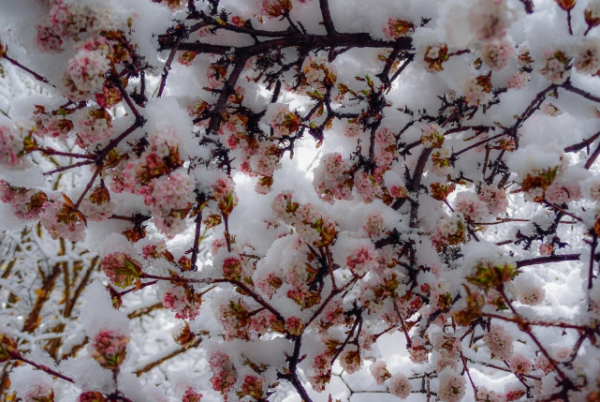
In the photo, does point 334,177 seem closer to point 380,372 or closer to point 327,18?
point 327,18

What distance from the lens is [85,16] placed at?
111 cm

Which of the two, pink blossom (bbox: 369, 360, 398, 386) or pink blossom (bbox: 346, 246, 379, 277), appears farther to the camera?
pink blossom (bbox: 369, 360, 398, 386)

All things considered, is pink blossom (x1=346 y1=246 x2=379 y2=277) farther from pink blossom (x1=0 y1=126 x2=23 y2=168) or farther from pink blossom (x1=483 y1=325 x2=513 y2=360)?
pink blossom (x1=0 y1=126 x2=23 y2=168)

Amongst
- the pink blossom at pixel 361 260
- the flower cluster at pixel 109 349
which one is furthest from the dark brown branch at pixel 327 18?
the flower cluster at pixel 109 349

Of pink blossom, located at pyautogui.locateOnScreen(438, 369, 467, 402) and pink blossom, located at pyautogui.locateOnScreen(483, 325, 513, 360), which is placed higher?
pink blossom, located at pyautogui.locateOnScreen(483, 325, 513, 360)

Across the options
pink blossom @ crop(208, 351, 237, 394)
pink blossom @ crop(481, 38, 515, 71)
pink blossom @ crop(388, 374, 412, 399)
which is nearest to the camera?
pink blossom @ crop(481, 38, 515, 71)

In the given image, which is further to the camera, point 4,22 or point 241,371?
point 241,371

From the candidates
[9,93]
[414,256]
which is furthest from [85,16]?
[9,93]

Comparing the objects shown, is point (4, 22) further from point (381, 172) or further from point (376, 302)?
point (376, 302)

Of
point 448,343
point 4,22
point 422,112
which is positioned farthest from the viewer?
point 422,112

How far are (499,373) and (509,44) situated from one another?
8.75 ft

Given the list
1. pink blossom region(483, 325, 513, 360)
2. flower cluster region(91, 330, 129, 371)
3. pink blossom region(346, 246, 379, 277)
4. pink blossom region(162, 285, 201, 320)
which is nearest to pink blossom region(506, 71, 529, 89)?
pink blossom region(346, 246, 379, 277)

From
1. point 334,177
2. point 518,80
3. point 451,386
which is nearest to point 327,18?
point 334,177

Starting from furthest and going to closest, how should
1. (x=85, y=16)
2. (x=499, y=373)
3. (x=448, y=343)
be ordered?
(x=499, y=373) < (x=448, y=343) < (x=85, y=16)
